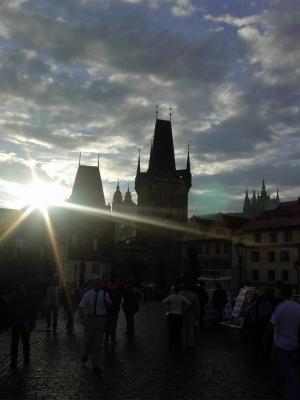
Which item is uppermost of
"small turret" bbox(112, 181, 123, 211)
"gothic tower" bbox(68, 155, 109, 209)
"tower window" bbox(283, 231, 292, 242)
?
"small turret" bbox(112, 181, 123, 211)

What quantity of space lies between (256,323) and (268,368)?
2.46m

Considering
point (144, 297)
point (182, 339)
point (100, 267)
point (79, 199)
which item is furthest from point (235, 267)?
point (182, 339)

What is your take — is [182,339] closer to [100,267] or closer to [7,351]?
[7,351]

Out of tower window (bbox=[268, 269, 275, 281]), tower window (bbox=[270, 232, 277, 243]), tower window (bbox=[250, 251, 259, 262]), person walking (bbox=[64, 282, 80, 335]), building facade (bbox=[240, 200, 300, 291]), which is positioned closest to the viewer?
person walking (bbox=[64, 282, 80, 335])

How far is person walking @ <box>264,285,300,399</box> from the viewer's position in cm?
899

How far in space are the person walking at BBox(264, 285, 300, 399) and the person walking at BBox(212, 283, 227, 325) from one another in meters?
17.0

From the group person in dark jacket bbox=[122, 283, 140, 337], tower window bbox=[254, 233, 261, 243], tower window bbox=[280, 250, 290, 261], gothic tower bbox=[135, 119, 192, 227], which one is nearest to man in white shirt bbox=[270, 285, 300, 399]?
person in dark jacket bbox=[122, 283, 140, 337]

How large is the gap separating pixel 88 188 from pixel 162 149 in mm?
18561

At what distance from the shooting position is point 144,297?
199 feet

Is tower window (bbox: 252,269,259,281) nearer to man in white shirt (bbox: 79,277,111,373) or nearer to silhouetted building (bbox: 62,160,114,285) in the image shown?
silhouetted building (bbox: 62,160,114,285)

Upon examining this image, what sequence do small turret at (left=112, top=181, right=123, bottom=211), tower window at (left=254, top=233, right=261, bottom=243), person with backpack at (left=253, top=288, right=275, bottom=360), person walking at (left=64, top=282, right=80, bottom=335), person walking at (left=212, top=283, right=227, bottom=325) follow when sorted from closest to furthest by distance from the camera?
person with backpack at (left=253, top=288, right=275, bottom=360), person walking at (left=64, top=282, right=80, bottom=335), person walking at (left=212, top=283, right=227, bottom=325), tower window at (left=254, top=233, right=261, bottom=243), small turret at (left=112, top=181, right=123, bottom=211)

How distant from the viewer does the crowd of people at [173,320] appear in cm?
913

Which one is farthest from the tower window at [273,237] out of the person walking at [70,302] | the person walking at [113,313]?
the person walking at [113,313]

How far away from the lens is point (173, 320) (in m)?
17.1
